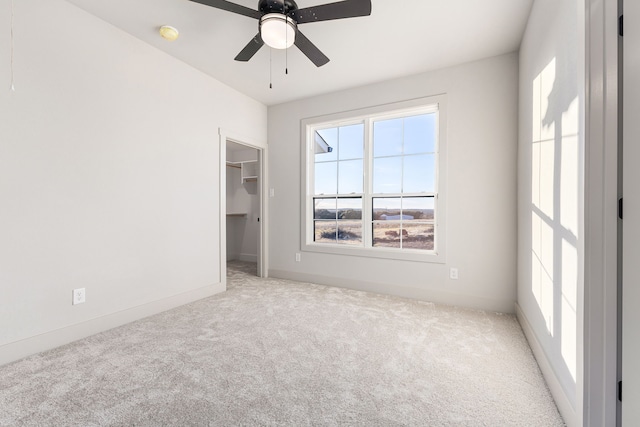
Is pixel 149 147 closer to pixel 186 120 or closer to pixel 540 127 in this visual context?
pixel 186 120

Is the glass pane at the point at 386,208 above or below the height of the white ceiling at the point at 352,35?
below

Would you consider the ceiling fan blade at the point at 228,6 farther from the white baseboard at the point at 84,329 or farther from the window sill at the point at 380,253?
the window sill at the point at 380,253

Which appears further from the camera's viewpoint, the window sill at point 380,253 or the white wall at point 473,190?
the window sill at point 380,253

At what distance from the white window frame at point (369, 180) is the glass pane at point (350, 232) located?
8cm

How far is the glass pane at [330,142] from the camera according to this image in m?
3.95

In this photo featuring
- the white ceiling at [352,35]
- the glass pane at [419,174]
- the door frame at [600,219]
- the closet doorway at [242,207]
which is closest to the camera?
the door frame at [600,219]

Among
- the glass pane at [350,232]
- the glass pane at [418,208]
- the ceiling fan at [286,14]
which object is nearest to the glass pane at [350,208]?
the glass pane at [350,232]

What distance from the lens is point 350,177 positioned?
381 cm

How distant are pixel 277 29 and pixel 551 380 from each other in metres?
2.88

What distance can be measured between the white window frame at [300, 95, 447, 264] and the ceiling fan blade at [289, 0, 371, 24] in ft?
5.64

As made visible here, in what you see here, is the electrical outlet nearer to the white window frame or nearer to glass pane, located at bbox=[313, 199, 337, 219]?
the white window frame

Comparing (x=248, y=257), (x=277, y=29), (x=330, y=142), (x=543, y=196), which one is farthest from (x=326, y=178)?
(x=248, y=257)

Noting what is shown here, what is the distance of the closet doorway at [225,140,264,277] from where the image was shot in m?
5.54

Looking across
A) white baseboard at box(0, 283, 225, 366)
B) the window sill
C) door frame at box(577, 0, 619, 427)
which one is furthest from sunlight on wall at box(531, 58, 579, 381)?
white baseboard at box(0, 283, 225, 366)
